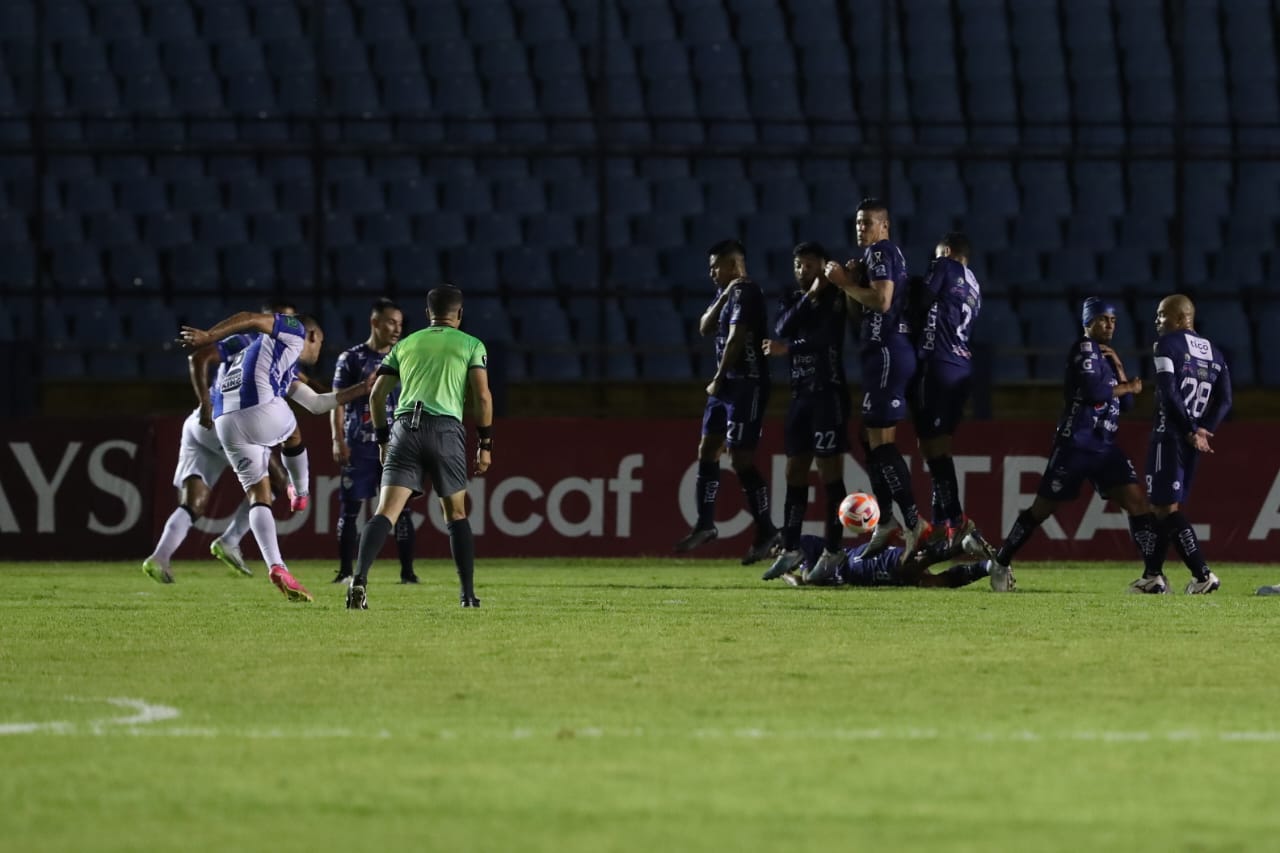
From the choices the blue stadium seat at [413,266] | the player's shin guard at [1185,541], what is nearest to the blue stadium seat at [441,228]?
the blue stadium seat at [413,266]

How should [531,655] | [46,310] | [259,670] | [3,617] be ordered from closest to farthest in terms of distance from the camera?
[259,670], [531,655], [3,617], [46,310]

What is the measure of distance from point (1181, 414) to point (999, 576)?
5.20 feet

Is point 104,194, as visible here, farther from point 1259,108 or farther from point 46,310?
point 1259,108

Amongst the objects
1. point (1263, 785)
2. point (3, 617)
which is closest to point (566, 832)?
point (1263, 785)

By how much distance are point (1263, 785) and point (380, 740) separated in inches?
104

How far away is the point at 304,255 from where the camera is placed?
2327 centimetres

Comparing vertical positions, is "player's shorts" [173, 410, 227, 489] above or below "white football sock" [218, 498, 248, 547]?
above

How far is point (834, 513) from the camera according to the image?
47.1 feet

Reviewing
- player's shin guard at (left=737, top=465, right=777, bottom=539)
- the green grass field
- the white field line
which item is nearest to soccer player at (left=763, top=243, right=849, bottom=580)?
player's shin guard at (left=737, top=465, right=777, bottom=539)

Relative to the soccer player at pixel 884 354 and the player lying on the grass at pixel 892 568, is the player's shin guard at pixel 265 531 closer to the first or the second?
the player lying on the grass at pixel 892 568

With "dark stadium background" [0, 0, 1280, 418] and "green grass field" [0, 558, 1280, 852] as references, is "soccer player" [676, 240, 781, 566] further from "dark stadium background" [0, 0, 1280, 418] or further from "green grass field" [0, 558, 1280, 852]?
"dark stadium background" [0, 0, 1280, 418]

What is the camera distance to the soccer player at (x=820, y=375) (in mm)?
14320

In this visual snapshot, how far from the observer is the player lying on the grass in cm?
1378

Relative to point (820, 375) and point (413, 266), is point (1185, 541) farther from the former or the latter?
point (413, 266)
